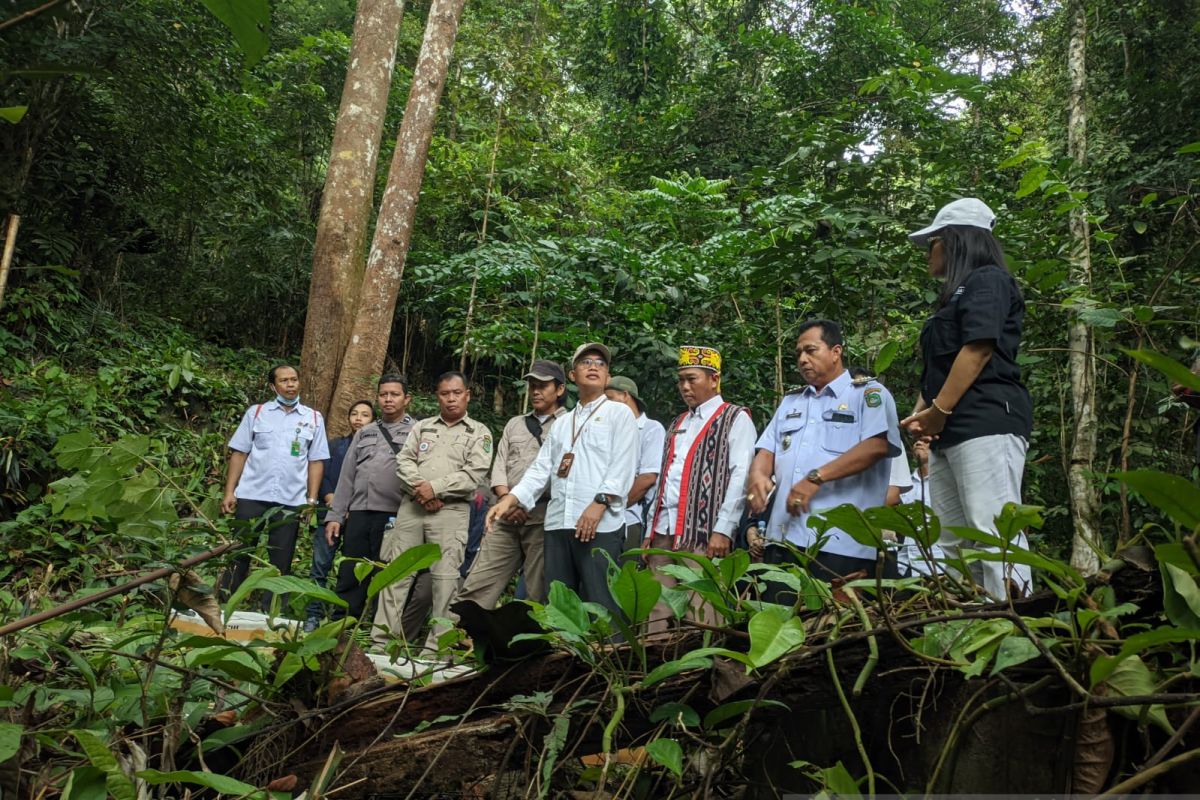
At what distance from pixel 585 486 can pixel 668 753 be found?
3.21m

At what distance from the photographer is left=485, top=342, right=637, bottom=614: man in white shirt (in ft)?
15.1

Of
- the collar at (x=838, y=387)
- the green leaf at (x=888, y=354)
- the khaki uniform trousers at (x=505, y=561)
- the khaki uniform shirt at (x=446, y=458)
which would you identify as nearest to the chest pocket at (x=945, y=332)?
the green leaf at (x=888, y=354)

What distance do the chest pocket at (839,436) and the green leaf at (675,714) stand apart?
7.53 feet

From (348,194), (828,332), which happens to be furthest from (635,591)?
(348,194)

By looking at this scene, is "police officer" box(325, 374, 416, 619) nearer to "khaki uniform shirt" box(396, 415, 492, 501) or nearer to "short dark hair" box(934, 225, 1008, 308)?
"khaki uniform shirt" box(396, 415, 492, 501)

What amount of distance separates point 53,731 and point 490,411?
11.4m

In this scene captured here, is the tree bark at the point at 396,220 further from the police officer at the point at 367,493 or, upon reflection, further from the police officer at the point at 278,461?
the police officer at the point at 367,493

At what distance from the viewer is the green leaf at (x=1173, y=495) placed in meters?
1.00

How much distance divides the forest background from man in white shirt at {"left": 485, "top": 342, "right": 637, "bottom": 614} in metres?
1.77

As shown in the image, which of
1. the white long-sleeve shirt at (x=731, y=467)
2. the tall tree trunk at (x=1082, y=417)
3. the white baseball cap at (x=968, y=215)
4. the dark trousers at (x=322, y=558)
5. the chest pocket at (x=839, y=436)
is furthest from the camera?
the dark trousers at (x=322, y=558)

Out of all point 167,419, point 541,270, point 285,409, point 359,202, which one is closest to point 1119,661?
point 285,409

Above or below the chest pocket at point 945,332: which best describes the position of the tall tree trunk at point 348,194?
above

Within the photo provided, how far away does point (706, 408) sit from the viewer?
187 inches

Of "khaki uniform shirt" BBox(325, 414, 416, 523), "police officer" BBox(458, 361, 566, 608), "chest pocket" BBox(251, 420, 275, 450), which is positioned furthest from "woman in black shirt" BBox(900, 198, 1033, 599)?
"chest pocket" BBox(251, 420, 275, 450)
